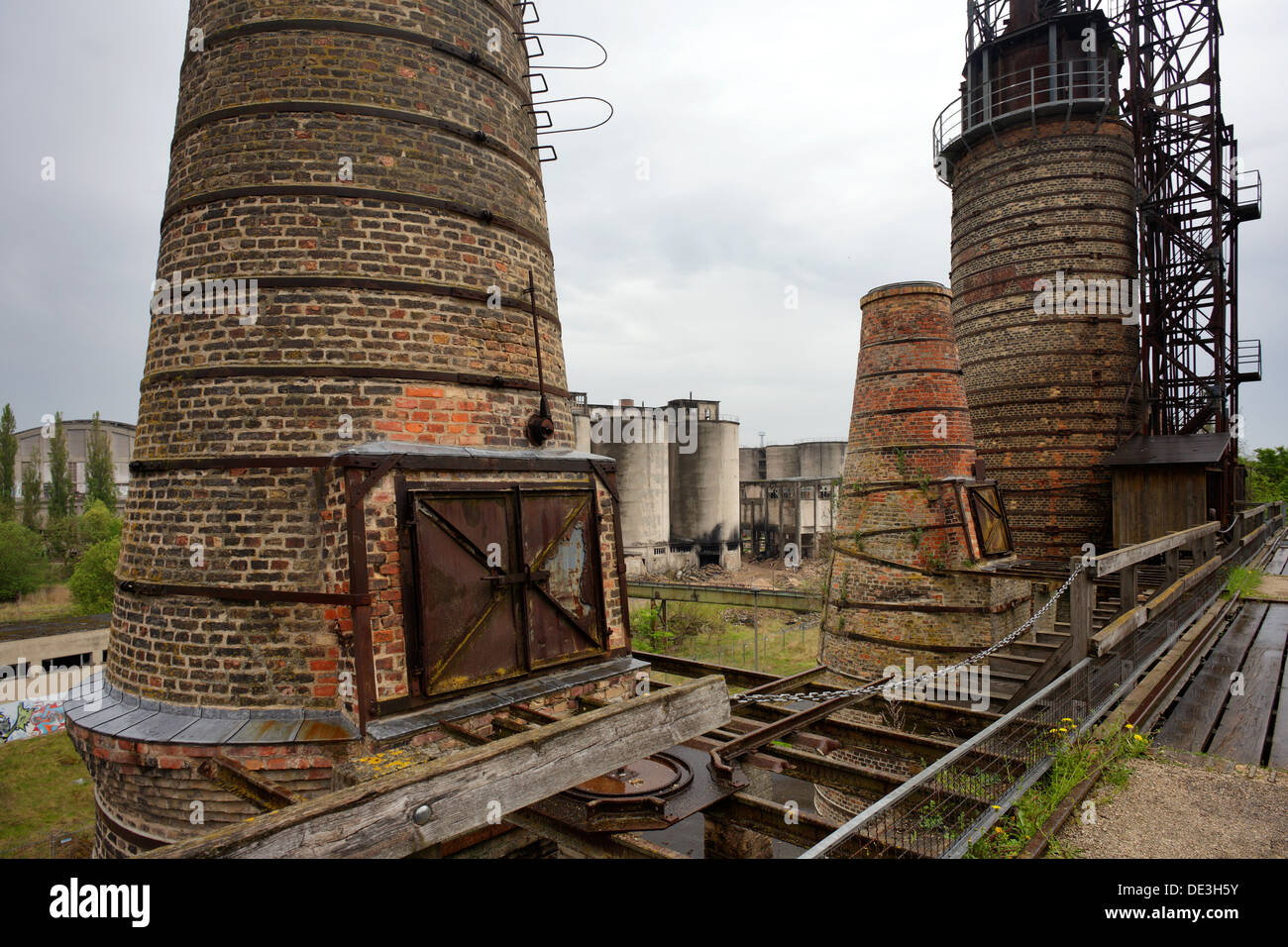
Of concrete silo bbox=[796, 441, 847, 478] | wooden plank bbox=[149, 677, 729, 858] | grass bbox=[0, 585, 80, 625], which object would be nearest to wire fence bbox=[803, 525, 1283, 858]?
wooden plank bbox=[149, 677, 729, 858]

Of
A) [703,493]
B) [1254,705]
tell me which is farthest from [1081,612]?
[703,493]

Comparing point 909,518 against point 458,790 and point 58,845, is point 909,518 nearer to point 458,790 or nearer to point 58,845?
point 458,790

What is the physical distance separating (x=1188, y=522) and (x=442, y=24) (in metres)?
17.1

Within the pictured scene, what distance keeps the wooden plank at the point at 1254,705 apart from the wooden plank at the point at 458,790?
4818 mm

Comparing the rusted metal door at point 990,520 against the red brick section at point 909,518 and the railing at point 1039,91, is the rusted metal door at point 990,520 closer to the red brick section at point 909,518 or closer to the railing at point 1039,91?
the red brick section at point 909,518

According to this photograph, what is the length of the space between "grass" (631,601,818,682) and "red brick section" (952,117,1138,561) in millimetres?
9786

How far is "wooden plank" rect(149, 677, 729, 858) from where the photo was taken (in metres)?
2.97

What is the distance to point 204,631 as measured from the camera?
5.31m

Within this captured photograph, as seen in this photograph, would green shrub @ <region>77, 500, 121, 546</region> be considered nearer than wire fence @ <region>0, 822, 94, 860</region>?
No

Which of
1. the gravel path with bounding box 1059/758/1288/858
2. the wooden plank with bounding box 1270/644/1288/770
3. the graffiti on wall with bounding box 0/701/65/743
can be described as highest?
the gravel path with bounding box 1059/758/1288/858

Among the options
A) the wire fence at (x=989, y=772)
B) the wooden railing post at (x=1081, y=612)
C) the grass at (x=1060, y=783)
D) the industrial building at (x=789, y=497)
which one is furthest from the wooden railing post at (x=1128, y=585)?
the industrial building at (x=789, y=497)

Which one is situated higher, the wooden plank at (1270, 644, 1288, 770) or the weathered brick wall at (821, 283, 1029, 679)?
the weathered brick wall at (821, 283, 1029, 679)

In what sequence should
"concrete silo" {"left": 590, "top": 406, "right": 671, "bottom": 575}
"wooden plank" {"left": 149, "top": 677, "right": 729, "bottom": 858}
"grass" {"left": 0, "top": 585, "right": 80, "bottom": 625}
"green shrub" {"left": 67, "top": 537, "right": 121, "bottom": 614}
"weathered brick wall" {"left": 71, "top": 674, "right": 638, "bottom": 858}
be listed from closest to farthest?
"wooden plank" {"left": 149, "top": 677, "right": 729, "bottom": 858} → "weathered brick wall" {"left": 71, "top": 674, "right": 638, "bottom": 858} → "green shrub" {"left": 67, "top": 537, "right": 121, "bottom": 614} → "grass" {"left": 0, "top": 585, "right": 80, "bottom": 625} → "concrete silo" {"left": 590, "top": 406, "right": 671, "bottom": 575}

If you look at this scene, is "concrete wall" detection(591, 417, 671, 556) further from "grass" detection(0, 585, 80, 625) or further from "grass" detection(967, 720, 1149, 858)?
"grass" detection(967, 720, 1149, 858)
